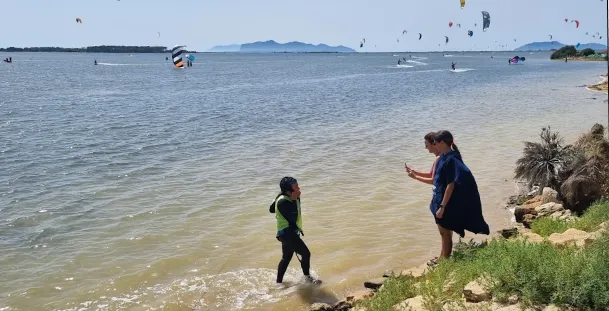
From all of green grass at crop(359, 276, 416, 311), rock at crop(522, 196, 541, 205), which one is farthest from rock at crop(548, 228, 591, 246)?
rock at crop(522, 196, 541, 205)

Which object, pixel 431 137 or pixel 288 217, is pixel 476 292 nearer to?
pixel 431 137

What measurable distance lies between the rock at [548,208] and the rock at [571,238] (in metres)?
2.46

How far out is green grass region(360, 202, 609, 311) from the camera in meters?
4.76

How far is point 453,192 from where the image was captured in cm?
677

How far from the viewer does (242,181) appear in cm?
1424

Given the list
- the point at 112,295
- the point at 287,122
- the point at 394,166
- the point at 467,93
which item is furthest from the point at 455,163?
the point at 467,93

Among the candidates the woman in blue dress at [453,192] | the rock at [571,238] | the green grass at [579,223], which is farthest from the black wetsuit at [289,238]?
the green grass at [579,223]

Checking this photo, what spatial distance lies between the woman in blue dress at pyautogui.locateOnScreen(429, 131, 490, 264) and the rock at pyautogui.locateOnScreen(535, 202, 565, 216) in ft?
9.36

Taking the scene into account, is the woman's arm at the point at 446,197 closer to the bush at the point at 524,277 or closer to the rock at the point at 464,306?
the bush at the point at 524,277

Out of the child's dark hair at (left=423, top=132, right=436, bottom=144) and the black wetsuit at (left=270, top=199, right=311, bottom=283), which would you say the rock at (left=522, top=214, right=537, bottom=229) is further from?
the black wetsuit at (left=270, top=199, right=311, bottom=283)

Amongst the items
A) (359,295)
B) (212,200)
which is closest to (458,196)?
(359,295)

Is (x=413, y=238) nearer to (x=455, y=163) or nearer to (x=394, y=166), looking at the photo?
(x=455, y=163)

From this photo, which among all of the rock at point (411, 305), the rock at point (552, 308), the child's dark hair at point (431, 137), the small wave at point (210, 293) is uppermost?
the child's dark hair at point (431, 137)

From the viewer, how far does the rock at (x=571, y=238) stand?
627cm
